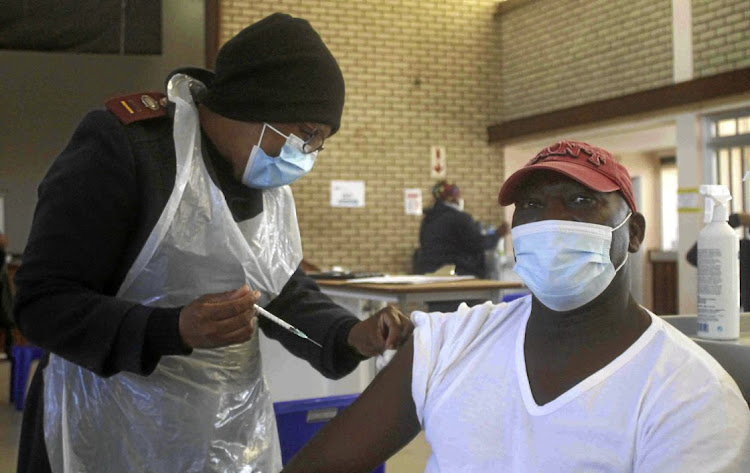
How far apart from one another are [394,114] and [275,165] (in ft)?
27.4

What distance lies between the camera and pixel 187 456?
1554mm

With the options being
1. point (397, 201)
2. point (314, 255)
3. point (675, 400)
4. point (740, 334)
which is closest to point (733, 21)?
point (397, 201)

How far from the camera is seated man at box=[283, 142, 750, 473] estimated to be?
114 cm

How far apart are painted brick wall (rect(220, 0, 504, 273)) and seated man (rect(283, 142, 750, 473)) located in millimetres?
7787

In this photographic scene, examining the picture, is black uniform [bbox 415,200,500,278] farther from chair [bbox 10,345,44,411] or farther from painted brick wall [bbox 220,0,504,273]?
chair [bbox 10,345,44,411]

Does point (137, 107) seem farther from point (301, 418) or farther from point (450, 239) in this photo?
point (450, 239)

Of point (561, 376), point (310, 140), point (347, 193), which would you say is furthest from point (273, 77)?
point (347, 193)

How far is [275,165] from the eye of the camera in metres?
1.67

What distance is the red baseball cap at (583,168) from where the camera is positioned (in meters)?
1.28

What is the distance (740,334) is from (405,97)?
8603mm

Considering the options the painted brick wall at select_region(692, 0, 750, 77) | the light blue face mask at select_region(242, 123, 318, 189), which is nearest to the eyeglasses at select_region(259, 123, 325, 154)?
the light blue face mask at select_region(242, 123, 318, 189)

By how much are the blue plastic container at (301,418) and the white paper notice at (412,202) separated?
25.5ft

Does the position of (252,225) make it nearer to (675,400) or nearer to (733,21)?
(675,400)

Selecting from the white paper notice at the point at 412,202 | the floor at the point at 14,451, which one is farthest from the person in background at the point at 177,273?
the white paper notice at the point at 412,202
